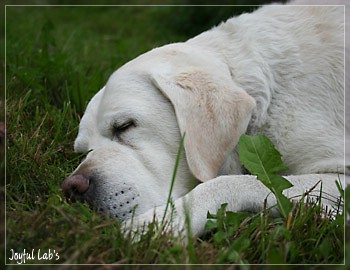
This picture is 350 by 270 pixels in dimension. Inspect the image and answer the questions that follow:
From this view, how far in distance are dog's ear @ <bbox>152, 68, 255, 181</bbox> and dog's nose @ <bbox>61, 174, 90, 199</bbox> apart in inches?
19.6

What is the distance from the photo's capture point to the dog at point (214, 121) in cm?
321

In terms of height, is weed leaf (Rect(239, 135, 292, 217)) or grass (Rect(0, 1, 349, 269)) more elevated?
weed leaf (Rect(239, 135, 292, 217))

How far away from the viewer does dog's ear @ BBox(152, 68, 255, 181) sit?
3.36m

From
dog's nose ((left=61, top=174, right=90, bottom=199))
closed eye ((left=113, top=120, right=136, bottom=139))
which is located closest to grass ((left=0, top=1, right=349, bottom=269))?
dog's nose ((left=61, top=174, right=90, bottom=199))

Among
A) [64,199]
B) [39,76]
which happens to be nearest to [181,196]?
[64,199]

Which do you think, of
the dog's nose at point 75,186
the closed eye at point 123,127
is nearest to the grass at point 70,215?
the dog's nose at point 75,186

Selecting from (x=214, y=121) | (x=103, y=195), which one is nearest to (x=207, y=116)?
(x=214, y=121)

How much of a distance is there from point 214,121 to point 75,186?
0.73 meters

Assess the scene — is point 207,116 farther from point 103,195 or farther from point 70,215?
point 70,215

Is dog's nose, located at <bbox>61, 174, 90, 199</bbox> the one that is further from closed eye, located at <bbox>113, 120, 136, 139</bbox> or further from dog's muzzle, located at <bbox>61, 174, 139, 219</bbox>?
closed eye, located at <bbox>113, 120, 136, 139</bbox>

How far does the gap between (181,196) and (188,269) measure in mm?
873

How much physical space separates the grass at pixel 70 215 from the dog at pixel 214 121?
17 cm

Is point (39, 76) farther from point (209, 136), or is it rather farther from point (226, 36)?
point (209, 136)

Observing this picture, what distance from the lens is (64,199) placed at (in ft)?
10.4
